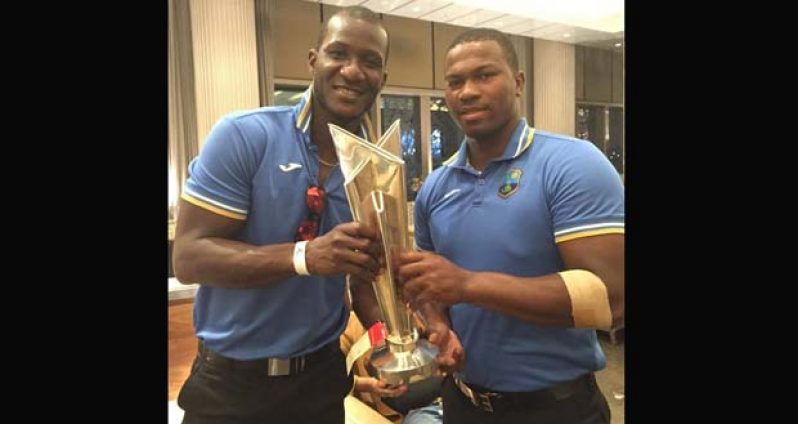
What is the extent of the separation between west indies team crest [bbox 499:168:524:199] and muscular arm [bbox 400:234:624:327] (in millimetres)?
92

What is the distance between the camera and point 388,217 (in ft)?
1.90

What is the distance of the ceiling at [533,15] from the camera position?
2.12 feet

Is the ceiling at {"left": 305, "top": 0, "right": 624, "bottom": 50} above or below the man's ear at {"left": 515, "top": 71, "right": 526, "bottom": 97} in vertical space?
above

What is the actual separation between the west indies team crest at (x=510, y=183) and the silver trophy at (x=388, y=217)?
0.43ft

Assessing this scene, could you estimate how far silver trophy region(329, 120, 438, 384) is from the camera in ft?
1.90

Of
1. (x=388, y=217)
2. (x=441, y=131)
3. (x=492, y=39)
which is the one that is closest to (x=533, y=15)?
(x=492, y=39)

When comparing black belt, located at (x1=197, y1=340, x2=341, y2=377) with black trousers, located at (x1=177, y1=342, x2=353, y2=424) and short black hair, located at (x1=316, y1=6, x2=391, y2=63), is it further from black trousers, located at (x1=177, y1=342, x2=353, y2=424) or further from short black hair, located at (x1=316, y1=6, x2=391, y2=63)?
short black hair, located at (x1=316, y1=6, x2=391, y2=63)

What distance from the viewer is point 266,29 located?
65cm

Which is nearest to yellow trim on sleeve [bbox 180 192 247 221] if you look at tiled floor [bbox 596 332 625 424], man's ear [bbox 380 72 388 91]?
man's ear [bbox 380 72 388 91]

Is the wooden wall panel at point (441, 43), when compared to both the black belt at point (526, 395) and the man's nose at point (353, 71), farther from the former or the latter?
the black belt at point (526, 395)
